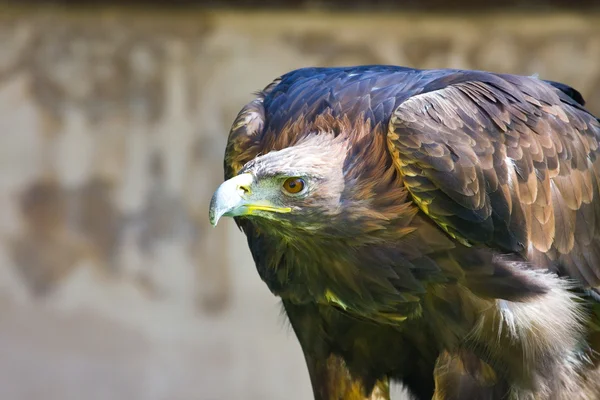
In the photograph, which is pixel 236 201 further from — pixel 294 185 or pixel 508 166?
pixel 508 166

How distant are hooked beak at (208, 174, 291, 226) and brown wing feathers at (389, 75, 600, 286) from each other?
50cm

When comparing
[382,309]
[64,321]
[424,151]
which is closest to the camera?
[424,151]

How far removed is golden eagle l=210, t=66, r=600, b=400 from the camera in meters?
3.38

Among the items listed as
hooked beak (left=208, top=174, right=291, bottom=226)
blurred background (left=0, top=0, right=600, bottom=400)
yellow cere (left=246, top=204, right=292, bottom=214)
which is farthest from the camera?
blurred background (left=0, top=0, right=600, bottom=400)

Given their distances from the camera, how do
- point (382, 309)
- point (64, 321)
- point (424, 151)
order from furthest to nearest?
point (64, 321), point (382, 309), point (424, 151)

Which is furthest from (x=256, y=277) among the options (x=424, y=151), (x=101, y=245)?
(x=424, y=151)

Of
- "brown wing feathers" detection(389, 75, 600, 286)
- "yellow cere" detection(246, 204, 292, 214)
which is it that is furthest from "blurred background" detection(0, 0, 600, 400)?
"yellow cere" detection(246, 204, 292, 214)

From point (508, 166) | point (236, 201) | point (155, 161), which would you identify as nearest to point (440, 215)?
point (508, 166)

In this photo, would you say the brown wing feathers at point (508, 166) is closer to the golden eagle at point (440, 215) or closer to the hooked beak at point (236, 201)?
the golden eagle at point (440, 215)

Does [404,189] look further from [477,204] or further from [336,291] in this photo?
[336,291]

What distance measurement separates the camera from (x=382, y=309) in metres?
3.61

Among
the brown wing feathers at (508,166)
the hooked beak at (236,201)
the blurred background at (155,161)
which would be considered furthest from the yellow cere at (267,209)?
the blurred background at (155,161)

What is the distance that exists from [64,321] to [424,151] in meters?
4.53

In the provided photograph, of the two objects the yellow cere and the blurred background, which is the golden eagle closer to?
the yellow cere
